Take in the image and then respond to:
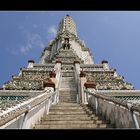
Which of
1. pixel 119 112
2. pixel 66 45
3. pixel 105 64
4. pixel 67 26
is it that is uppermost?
pixel 67 26

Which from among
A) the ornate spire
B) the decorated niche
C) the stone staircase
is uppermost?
the ornate spire

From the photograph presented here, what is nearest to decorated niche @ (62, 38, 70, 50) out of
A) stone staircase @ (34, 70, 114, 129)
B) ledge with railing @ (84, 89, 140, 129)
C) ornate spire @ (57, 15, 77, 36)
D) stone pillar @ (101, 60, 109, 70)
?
ornate spire @ (57, 15, 77, 36)

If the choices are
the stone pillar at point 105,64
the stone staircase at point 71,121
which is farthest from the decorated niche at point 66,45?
the stone staircase at point 71,121

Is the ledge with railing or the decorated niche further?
the decorated niche

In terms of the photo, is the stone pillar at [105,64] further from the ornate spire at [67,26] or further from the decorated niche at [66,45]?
the ornate spire at [67,26]

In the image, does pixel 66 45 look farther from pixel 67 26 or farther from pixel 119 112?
pixel 119 112

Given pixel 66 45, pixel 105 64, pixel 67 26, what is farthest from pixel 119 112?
pixel 67 26

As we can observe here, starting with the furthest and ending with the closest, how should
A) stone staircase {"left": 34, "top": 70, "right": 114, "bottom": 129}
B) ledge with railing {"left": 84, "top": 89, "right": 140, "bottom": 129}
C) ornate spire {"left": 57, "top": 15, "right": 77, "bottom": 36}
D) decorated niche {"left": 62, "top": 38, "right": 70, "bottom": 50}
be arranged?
1. ornate spire {"left": 57, "top": 15, "right": 77, "bottom": 36}
2. decorated niche {"left": 62, "top": 38, "right": 70, "bottom": 50}
3. stone staircase {"left": 34, "top": 70, "right": 114, "bottom": 129}
4. ledge with railing {"left": 84, "top": 89, "right": 140, "bottom": 129}

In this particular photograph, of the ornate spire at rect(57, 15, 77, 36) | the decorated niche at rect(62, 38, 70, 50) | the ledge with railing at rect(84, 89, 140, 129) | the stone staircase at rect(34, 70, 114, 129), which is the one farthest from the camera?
the ornate spire at rect(57, 15, 77, 36)

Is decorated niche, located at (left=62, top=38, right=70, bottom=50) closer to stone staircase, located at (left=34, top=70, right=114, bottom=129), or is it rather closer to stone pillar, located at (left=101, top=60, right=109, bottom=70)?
stone pillar, located at (left=101, top=60, right=109, bottom=70)
